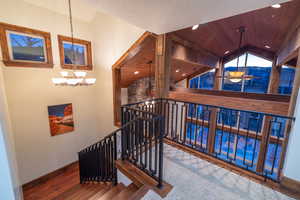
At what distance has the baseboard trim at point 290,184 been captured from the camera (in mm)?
1707

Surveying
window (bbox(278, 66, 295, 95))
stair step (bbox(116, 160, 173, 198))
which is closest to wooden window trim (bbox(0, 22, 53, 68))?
stair step (bbox(116, 160, 173, 198))

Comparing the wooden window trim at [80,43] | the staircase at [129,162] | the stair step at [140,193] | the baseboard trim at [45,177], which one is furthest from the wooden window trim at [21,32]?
the stair step at [140,193]

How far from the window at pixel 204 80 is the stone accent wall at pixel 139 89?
11.7ft

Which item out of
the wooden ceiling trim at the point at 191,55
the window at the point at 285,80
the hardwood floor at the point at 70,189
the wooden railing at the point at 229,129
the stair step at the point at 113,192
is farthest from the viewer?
the window at the point at 285,80

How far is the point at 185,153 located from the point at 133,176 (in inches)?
46.0

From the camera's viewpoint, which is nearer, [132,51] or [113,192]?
[113,192]

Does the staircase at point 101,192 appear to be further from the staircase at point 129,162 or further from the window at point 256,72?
the window at point 256,72

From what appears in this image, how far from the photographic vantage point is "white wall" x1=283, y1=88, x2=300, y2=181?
1.63 m

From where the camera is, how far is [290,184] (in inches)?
68.4

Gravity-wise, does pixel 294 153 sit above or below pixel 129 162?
above

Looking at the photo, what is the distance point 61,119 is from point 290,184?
588 centimetres

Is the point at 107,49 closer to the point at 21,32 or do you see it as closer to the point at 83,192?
the point at 21,32

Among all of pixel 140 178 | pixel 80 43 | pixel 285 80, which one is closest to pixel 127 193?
pixel 140 178

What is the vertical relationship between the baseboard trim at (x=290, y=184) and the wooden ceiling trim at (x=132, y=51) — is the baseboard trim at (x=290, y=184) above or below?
below
